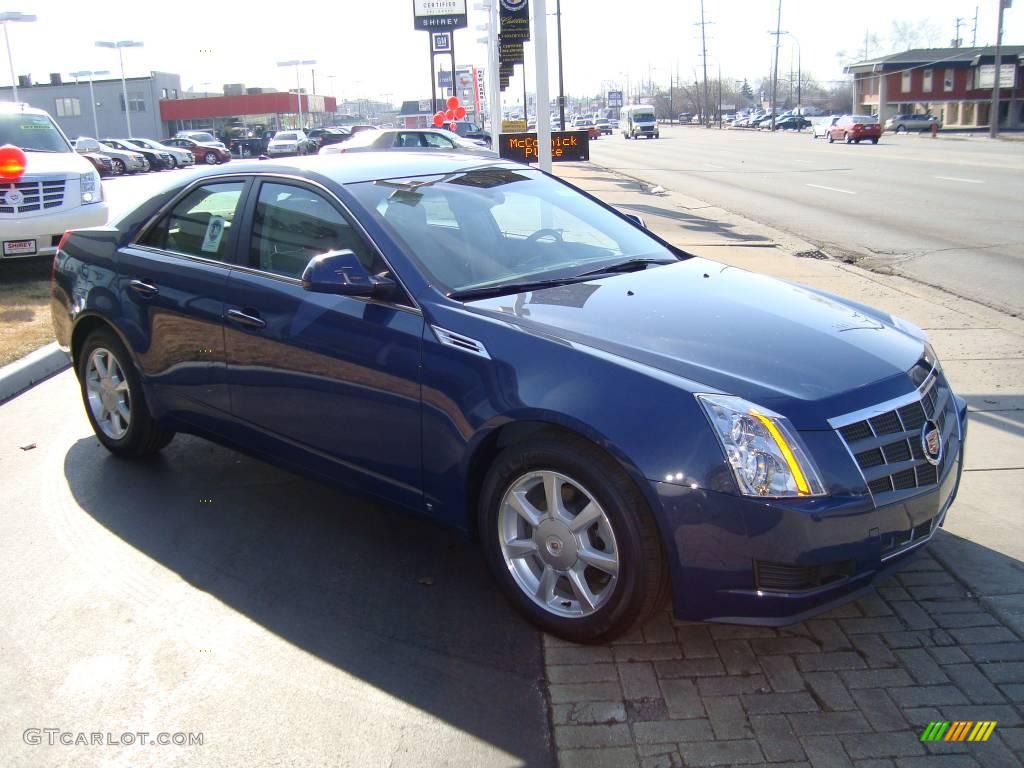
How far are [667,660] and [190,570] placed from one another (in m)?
2.10

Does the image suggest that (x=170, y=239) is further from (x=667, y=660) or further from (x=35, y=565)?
(x=667, y=660)

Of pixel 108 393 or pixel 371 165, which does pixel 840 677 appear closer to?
pixel 371 165

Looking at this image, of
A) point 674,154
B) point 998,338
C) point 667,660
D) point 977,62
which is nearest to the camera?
point 667,660

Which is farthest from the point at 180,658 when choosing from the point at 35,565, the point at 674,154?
the point at 674,154

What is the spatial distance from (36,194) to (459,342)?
32.0 feet

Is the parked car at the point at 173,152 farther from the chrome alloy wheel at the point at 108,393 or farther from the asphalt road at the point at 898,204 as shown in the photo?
the chrome alloy wheel at the point at 108,393

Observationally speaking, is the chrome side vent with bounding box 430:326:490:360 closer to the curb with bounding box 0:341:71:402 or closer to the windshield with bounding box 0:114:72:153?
the curb with bounding box 0:341:71:402

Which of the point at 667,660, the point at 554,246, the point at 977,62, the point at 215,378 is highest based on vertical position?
the point at 977,62

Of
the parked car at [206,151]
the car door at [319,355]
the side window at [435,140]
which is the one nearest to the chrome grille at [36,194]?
the car door at [319,355]

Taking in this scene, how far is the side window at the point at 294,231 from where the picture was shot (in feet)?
14.3

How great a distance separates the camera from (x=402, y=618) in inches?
153

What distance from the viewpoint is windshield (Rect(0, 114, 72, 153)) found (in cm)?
1273

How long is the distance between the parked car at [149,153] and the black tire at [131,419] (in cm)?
4292

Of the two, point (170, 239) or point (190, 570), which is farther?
point (170, 239)
